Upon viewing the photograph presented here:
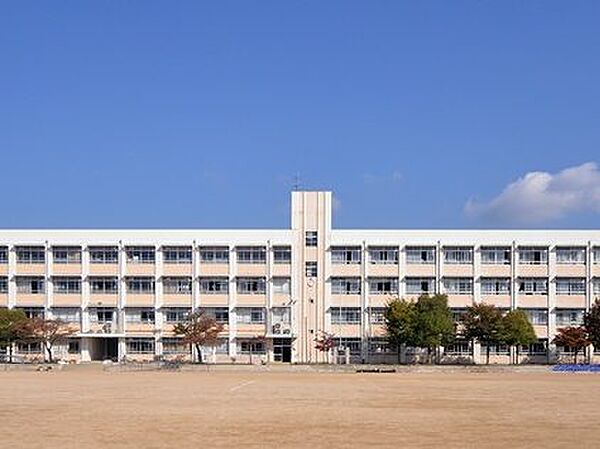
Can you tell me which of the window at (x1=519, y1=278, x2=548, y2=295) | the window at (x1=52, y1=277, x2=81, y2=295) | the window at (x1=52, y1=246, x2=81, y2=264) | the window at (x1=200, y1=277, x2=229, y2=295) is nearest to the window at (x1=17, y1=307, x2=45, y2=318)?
the window at (x1=52, y1=277, x2=81, y2=295)

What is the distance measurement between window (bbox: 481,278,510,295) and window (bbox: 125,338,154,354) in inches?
1075

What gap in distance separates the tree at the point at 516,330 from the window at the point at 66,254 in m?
34.5

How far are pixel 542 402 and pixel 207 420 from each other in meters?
14.4

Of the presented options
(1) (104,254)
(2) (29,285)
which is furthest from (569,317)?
(2) (29,285)

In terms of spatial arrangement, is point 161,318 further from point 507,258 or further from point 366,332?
point 507,258

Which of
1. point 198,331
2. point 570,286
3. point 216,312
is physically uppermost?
point 570,286

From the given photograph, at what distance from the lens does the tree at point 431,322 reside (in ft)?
263

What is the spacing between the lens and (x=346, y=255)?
87438 millimetres

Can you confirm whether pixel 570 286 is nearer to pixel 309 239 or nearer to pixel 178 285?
pixel 309 239

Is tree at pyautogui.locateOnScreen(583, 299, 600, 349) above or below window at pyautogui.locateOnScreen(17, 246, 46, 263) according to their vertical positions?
below

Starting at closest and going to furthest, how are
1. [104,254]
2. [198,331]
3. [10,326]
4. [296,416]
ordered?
[296,416], [10,326], [198,331], [104,254]

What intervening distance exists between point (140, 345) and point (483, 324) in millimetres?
27718

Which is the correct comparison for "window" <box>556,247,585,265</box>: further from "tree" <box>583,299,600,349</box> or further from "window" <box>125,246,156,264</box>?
"window" <box>125,246,156,264</box>

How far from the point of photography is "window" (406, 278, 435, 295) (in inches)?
3420
